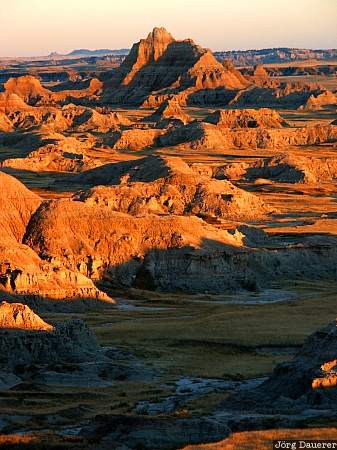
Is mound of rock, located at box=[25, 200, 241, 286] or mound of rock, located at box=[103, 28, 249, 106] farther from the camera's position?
mound of rock, located at box=[103, 28, 249, 106]

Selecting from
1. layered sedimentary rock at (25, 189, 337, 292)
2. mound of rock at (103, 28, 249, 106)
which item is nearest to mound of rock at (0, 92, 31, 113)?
mound of rock at (103, 28, 249, 106)

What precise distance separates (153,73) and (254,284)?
145288 millimetres

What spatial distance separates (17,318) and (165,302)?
13.6 m

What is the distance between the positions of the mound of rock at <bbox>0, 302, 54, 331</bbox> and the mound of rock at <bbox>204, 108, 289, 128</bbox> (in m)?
101

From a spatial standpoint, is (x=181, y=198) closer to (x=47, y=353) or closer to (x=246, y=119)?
(x=47, y=353)

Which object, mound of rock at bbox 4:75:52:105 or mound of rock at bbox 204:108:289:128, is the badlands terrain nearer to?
mound of rock at bbox 204:108:289:128

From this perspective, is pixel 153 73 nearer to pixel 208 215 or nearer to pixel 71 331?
pixel 208 215

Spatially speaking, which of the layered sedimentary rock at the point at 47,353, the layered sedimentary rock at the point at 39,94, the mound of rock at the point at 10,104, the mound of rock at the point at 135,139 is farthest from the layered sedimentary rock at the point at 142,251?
the layered sedimentary rock at the point at 39,94

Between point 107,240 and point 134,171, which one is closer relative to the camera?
point 107,240

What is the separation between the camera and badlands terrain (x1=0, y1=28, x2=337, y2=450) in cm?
2453

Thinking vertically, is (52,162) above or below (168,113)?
above

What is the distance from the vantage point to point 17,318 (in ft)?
107

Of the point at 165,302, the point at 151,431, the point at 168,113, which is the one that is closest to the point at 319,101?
the point at 168,113

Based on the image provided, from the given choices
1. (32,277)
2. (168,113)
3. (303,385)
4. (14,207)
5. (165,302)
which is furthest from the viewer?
(168,113)
